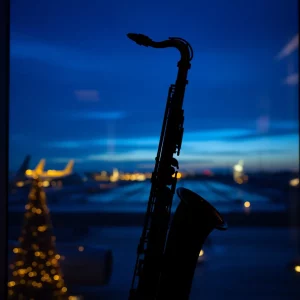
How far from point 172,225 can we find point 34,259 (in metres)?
1.68

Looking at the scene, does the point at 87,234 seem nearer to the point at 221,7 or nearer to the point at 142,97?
the point at 142,97

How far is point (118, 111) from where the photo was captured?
3486mm

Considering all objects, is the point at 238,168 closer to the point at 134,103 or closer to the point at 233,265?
the point at 134,103

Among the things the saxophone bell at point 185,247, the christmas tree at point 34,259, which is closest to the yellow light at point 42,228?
the christmas tree at point 34,259

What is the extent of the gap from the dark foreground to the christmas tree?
508 mm

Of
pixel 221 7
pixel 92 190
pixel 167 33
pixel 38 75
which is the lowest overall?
pixel 92 190

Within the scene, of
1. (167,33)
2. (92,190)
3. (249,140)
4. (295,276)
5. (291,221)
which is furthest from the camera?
(92,190)

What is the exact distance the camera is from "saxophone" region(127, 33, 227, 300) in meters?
2.07

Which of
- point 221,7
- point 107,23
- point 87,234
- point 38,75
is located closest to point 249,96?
point 221,7

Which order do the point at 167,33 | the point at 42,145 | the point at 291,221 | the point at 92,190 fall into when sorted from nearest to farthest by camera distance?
the point at 167,33, the point at 42,145, the point at 291,221, the point at 92,190

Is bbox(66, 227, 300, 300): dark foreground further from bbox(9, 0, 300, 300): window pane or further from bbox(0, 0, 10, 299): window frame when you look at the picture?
bbox(0, 0, 10, 299): window frame

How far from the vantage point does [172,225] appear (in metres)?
2.15

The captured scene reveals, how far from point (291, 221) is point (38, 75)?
2.89 meters

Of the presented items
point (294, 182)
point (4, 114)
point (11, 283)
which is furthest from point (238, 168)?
point (11, 283)
